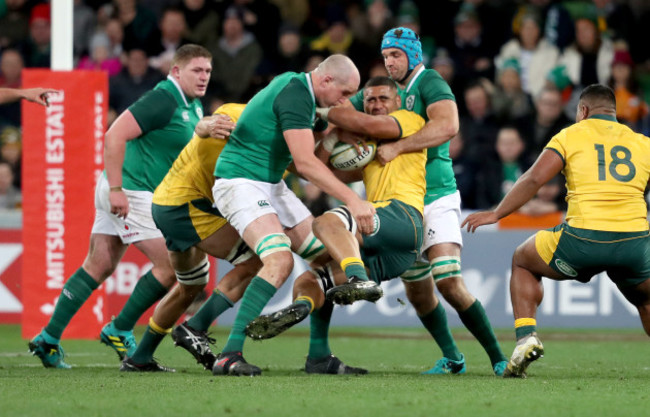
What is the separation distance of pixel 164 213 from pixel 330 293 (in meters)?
1.60

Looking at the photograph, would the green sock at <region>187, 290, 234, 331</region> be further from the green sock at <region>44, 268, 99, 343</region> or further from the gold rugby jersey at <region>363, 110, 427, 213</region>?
the green sock at <region>44, 268, 99, 343</region>

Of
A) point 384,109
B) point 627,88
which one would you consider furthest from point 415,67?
point 627,88

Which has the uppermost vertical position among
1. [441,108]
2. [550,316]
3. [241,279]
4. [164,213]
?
[441,108]

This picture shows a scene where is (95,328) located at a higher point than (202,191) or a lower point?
lower

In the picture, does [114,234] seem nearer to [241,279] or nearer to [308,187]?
[241,279]

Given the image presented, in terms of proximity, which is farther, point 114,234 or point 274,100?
point 114,234

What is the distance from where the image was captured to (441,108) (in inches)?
288

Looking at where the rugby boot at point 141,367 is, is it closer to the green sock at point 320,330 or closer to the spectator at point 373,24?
the green sock at point 320,330

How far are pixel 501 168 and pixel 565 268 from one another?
656 centimetres

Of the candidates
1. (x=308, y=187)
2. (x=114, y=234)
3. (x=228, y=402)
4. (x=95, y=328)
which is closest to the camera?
(x=228, y=402)

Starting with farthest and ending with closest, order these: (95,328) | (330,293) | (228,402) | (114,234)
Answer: (95,328)
(114,234)
(330,293)
(228,402)

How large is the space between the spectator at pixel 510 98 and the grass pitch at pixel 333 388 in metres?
5.05

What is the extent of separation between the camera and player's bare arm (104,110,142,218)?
311 inches

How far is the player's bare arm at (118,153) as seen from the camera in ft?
25.9
